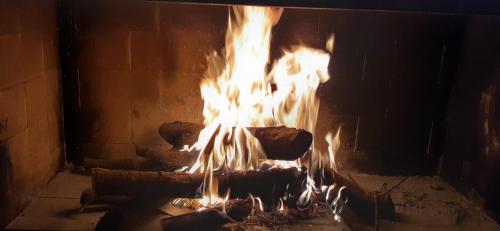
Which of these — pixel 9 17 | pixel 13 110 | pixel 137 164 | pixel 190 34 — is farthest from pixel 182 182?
pixel 9 17

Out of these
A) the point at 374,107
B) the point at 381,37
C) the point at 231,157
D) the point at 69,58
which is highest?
the point at 381,37

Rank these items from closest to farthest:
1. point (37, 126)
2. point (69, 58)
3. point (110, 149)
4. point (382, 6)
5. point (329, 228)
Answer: point (382, 6) → point (329, 228) → point (37, 126) → point (69, 58) → point (110, 149)

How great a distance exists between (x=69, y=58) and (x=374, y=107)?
2.38 metres

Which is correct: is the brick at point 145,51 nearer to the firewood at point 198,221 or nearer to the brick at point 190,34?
the brick at point 190,34

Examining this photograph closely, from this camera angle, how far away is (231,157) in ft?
10.6

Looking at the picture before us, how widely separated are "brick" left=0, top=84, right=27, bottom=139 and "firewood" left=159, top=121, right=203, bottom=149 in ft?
3.14

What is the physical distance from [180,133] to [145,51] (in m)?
0.69

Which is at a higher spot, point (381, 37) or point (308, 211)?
point (381, 37)

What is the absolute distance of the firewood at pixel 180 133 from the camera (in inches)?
132

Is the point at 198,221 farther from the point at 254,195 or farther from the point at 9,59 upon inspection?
the point at 9,59

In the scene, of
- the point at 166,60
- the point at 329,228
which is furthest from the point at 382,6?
the point at 166,60

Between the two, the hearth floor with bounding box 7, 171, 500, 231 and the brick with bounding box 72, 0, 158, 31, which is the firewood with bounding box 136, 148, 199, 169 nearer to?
the hearth floor with bounding box 7, 171, 500, 231

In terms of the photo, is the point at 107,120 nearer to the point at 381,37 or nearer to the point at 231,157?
the point at 231,157

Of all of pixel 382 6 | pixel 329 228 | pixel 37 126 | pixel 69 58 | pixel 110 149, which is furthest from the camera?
pixel 110 149
